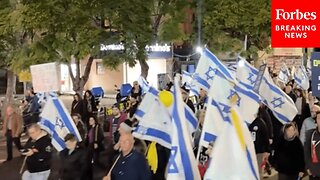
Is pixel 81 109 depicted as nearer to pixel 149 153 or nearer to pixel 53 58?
pixel 53 58

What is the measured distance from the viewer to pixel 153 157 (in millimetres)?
8648

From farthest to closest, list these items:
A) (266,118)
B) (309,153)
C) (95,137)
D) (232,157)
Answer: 1. (266,118)
2. (95,137)
3. (309,153)
4. (232,157)

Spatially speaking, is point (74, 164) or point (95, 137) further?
point (95, 137)

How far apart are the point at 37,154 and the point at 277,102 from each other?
5.38 m

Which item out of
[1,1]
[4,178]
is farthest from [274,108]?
[1,1]

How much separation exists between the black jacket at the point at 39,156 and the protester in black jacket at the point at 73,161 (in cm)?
38

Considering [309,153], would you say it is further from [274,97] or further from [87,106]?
[87,106]

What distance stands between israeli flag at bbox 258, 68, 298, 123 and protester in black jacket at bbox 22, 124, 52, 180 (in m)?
4.83

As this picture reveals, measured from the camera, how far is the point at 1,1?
856 inches

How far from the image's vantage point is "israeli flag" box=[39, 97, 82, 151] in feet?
34.0

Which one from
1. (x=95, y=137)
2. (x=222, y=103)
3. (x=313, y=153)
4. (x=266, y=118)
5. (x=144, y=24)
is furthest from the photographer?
(x=144, y=24)

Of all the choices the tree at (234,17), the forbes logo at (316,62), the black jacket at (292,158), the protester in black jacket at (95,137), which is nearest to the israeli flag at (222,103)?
the black jacket at (292,158)

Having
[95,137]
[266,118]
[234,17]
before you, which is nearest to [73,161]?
[95,137]

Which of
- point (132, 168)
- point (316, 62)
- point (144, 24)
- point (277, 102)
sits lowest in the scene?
point (132, 168)
